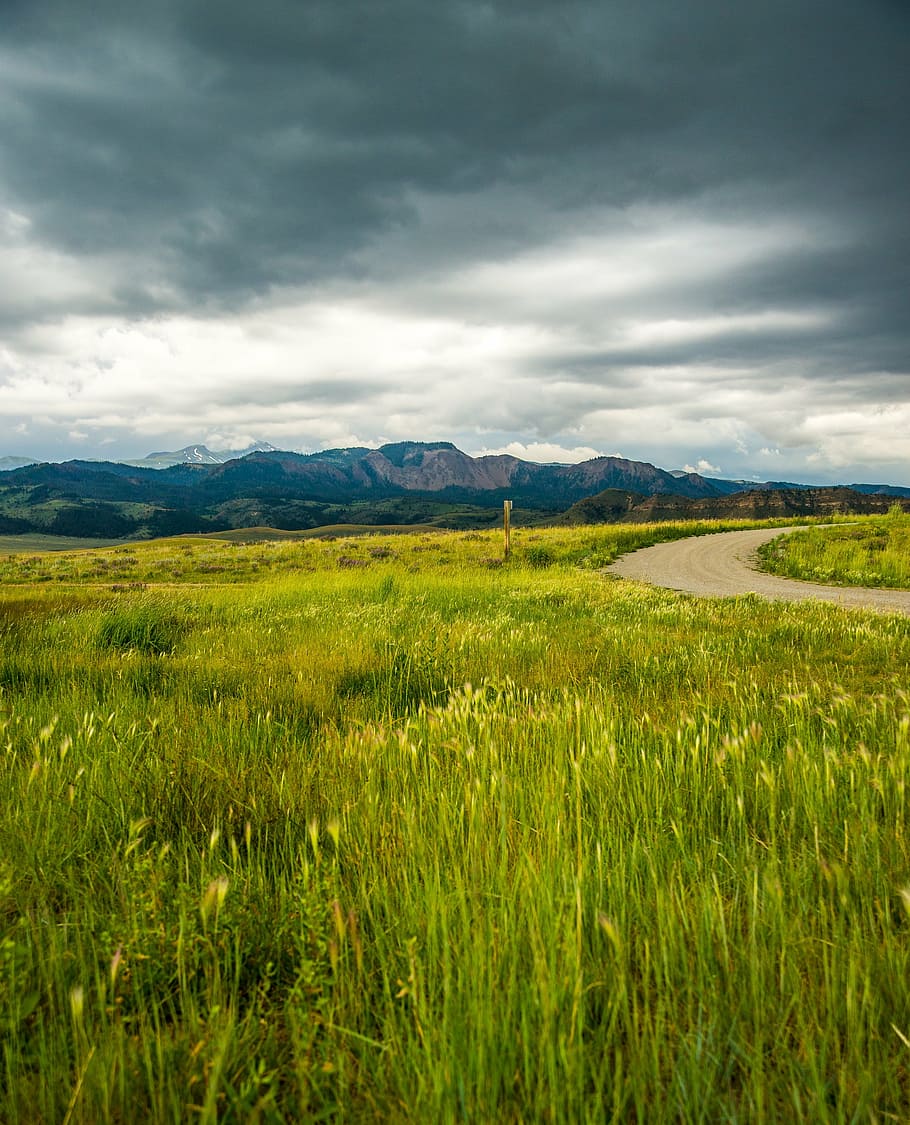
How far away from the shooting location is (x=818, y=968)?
1.94 meters

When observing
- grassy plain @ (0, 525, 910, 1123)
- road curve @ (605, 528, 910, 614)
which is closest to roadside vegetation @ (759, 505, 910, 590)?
road curve @ (605, 528, 910, 614)

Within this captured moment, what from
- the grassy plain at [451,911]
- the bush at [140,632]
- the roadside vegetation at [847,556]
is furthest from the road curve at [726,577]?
the bush at [140,632]

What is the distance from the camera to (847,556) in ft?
80.0

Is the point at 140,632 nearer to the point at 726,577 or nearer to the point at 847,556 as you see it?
the point at 726,577

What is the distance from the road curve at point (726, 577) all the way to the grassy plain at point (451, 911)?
434 inches

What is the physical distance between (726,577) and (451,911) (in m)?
22.5

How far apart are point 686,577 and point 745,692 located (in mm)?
18021

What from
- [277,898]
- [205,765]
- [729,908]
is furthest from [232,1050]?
[205,765]

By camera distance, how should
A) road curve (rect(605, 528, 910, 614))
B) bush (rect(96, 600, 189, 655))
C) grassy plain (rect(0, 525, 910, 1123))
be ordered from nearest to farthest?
grassy plain (rect(0, 525, 910, 1123)) < bush (rect(96, 600, 189, 655)) < road curve (rect(605, 528, 910, 614))

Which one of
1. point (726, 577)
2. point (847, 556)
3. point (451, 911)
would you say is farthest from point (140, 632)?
point (847, 556)

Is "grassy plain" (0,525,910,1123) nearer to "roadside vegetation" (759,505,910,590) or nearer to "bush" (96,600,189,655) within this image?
"bush" (96,600,189,655)

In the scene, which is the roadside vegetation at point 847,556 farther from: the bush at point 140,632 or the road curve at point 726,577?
the bush at point 140,632

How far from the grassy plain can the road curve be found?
36.2ft

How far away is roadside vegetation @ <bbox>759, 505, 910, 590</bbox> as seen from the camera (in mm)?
20500
